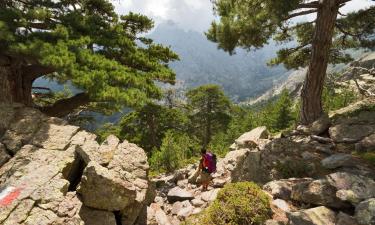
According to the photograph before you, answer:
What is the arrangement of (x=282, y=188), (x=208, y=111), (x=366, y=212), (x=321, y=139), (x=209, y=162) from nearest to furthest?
(x=366, y=212)
(x=282, y=188)
(x=321, y=139)
(x=209, y=162)
(x=208, y=111)

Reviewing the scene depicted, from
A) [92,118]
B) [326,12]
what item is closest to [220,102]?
[92,118]

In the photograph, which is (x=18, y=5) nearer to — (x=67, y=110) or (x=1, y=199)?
(x=67, y=110)

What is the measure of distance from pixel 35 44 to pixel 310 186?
8.10 meters

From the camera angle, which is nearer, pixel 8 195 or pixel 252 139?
pixel 8 195

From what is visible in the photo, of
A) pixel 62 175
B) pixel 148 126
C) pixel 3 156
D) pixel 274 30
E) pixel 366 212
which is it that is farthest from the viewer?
pixel 148 126

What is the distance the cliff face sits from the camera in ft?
24.8

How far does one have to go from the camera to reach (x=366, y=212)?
6.88m

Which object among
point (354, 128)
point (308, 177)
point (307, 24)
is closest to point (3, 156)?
Answer: point (308, 177)

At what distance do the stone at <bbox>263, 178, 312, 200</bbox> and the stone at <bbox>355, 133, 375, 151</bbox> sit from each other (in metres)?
2.74

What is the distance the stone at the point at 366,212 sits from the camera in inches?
265

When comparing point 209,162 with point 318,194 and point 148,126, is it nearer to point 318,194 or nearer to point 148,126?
point 318,194

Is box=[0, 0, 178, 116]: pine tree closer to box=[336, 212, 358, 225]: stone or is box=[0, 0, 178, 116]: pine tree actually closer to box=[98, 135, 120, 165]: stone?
box=[98, 135, 120, 165]: stone

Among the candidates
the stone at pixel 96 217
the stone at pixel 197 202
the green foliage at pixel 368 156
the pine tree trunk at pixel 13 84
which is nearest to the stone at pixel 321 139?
the green foliage at pixel 368 156

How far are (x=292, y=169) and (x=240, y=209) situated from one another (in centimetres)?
341
